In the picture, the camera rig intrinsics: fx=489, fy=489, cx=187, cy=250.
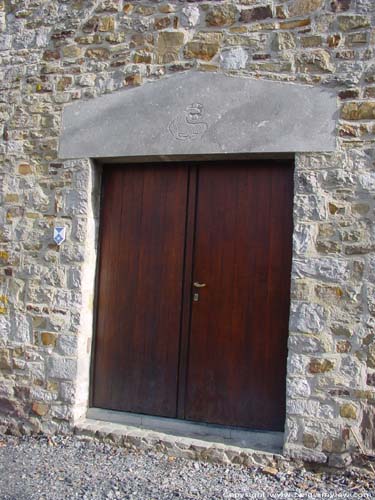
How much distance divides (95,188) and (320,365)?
2.25 meters

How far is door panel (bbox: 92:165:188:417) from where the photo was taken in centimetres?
391

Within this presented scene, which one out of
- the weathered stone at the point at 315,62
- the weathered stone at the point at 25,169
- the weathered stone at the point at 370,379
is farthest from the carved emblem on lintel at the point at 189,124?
the weathered stone at the point at 370,379

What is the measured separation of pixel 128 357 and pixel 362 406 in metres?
1.81

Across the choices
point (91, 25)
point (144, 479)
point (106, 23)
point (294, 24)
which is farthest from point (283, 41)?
point (144, 479)

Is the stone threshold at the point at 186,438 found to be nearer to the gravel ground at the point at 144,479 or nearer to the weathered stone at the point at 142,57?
the gravel ground at the point at 144,479

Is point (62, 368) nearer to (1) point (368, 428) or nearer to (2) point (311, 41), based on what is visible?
(1) point (368, 428)

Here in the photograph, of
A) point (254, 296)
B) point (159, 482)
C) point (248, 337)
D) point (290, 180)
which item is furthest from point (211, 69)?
point (159, 482)

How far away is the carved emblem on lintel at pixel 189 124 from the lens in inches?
147

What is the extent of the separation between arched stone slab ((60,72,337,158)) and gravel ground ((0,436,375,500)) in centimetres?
225

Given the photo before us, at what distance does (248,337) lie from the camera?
3709 mm

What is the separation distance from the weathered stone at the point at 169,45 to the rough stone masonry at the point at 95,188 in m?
0.01

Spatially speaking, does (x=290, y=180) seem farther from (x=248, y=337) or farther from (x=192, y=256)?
(x=248, y=337)

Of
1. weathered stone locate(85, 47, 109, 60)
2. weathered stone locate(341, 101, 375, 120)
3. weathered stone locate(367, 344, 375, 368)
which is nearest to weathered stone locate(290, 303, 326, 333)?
weathered stone locate(367, 344, 375, 368)

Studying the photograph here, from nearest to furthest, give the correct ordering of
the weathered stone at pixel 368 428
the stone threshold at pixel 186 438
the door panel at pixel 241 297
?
the weathered stone at pixel 368 428
the stone threshold at pixel 186 438
the door panel at pixel 241 297
